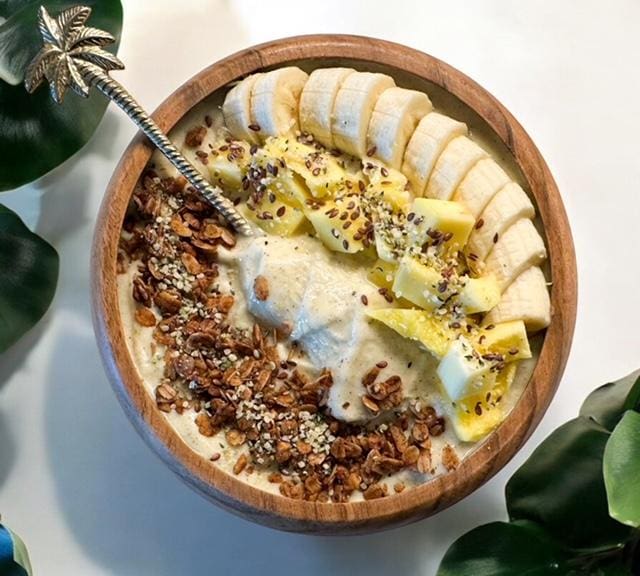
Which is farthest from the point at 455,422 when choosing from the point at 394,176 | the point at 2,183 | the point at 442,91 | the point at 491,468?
the point at 2,183

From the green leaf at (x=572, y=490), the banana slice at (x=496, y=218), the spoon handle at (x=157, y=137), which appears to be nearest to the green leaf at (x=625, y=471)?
the green leaf at (x=572, y=490)

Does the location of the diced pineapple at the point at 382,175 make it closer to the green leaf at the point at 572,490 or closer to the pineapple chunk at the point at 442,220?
the pineapple chunk at the point at 442,220

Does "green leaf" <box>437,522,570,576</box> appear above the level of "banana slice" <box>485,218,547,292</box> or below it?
below

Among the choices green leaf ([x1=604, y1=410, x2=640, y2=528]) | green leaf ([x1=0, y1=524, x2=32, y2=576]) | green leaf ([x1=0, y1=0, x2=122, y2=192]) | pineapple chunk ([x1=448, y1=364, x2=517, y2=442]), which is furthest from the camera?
green leaf ([x1=0, y1=0, x2=122, y2=192])

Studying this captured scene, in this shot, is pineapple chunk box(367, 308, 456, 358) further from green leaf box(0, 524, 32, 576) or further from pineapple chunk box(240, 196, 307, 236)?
green leaf box(0, 524, 32, 576)

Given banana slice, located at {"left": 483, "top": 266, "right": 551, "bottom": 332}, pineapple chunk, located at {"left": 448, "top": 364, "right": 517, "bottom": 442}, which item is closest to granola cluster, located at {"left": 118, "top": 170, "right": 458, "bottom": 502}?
pineapple chunk, located at {"left": 448, "top": 364, "right": 517, "bottom": 442}

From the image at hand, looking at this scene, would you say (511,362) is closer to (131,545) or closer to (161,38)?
(131,545)

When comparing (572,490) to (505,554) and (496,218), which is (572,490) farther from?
Answer: (496,218)
